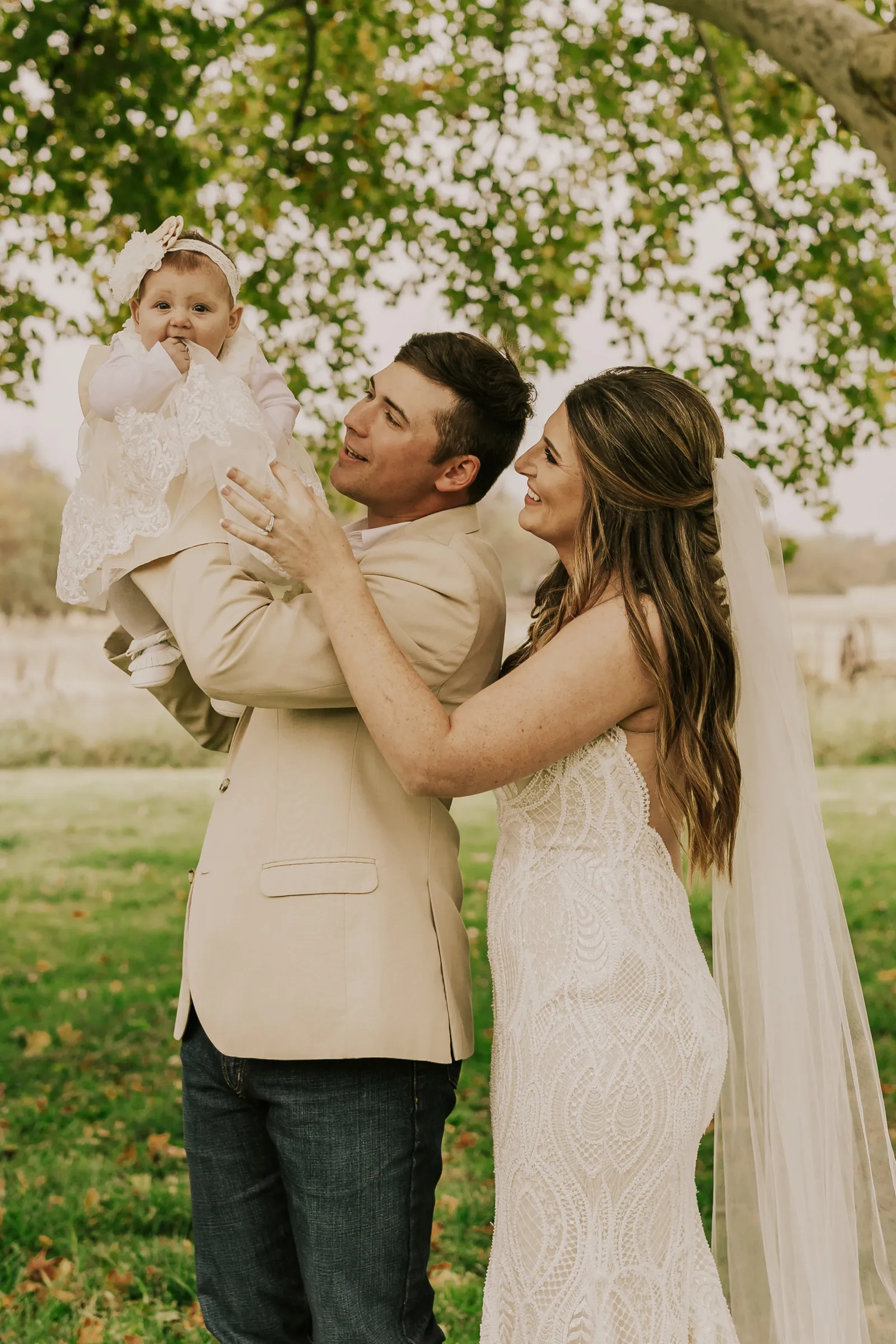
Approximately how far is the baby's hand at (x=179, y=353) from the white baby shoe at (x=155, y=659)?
0.51 meters

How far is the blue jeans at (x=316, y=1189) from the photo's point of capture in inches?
83.3

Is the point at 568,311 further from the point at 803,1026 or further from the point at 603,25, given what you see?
the point at 803,1026

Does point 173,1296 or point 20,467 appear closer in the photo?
point 173,1296

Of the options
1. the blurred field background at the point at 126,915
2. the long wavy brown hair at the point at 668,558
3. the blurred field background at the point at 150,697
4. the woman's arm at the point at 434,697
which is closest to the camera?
the woman's arm at the point at 434,697

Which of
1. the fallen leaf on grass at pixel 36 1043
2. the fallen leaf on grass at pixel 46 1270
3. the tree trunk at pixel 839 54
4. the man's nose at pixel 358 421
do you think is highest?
the tree trunk at pixel 839 54

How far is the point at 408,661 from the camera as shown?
6.86 feet

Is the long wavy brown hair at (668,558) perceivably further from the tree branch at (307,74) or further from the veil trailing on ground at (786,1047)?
the tree branch at (307,74)

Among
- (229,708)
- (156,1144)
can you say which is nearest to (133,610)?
(229,708)

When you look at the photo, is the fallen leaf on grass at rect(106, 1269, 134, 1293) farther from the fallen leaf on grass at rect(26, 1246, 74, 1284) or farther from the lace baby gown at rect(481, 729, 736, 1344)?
the lace baby gown at rect(481, 729, 736, 1344)

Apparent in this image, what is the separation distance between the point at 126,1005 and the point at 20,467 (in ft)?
40.6

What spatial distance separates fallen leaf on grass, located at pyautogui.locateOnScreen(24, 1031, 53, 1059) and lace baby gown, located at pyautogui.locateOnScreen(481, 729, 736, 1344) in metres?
4.15

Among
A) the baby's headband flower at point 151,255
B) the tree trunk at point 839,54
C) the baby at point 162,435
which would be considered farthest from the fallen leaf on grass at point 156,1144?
the tree trunk at point 839,54

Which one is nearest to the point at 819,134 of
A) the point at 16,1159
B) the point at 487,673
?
the point at 487,673

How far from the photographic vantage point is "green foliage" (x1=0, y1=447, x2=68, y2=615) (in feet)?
54.5
